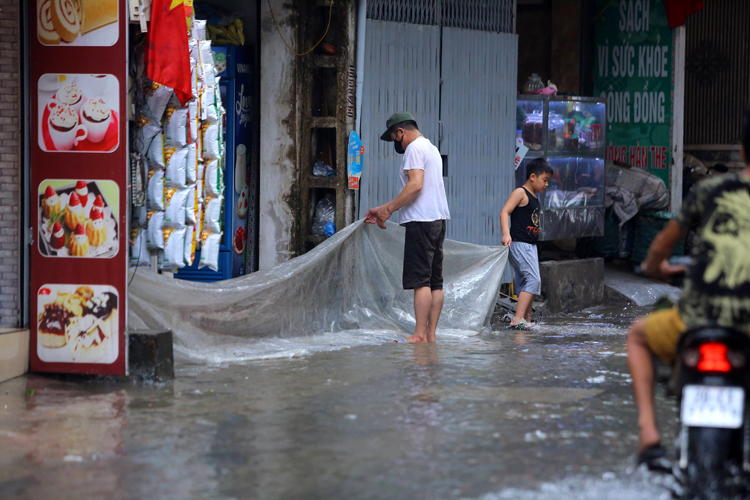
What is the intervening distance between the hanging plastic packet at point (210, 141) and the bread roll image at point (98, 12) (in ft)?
3.71

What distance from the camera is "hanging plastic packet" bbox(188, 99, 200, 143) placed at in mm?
5988

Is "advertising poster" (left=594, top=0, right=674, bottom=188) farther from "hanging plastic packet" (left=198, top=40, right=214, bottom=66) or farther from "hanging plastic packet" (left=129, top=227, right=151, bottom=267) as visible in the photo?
"hanging plastic packet" (left=129, top=227, right=151, bottom=267)

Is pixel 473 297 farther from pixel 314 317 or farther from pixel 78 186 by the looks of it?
pixel 78 186

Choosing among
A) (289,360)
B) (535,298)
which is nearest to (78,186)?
(289,360)

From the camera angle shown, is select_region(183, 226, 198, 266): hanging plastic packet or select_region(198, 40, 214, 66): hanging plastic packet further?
select_region(198, 40, 214, 66): hanging plastic packet

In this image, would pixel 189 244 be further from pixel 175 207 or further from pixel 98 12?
pixel 98 12

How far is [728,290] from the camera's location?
3238 millimetres

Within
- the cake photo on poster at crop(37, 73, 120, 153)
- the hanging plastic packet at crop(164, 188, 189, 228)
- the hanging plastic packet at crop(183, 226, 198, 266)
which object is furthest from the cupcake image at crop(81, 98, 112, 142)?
the hanging plastic packet at crop(183, 226, 198, 266)

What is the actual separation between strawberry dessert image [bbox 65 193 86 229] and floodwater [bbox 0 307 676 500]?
0.94m

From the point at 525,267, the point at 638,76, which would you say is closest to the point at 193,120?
the point at 525,267

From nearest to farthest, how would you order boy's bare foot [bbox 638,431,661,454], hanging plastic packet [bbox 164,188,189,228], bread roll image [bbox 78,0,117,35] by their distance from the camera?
boy's bare foot [bbox 638,431,661,454]
bread roll image [bbox 78,0,117,35]
hanging plastic packet [bbox 164,188,189,228]

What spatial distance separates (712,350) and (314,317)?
461 centimetres

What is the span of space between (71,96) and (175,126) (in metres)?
0.71

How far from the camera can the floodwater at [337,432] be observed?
3.68 metres
